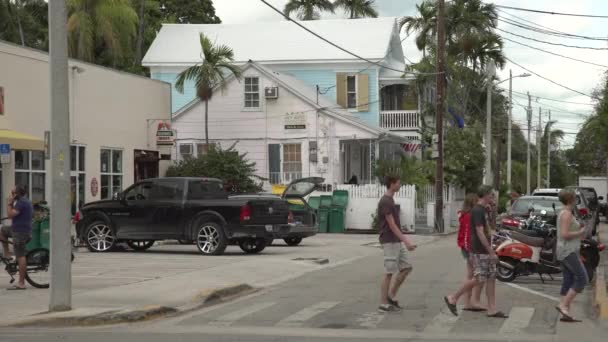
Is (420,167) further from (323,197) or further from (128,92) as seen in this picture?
(128,92)

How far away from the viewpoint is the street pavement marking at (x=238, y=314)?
39.3 ft

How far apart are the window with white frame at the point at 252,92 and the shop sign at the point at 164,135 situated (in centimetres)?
646

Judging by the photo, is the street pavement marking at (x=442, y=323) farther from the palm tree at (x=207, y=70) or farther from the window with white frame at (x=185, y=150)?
the window with white frame at (x=185, y=150)

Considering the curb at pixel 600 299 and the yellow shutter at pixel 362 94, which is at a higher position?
the yellow shutter at pixel 362 94

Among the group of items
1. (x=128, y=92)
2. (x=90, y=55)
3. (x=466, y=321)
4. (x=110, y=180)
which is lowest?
(x=466, y=321)

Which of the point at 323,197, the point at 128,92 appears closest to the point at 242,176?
the point at 323,197

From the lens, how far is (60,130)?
12.3 metres

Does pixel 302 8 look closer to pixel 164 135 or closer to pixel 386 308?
pixel 164 135

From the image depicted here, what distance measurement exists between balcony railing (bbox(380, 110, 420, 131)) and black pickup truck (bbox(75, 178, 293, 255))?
2240cm

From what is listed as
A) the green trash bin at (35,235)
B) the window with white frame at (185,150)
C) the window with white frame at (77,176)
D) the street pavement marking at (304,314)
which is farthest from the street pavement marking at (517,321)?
the window with white frame at (185,150)

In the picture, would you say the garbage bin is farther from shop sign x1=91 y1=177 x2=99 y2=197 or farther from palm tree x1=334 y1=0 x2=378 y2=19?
palm tree x1=334 y1=0 x2=378 y2=19

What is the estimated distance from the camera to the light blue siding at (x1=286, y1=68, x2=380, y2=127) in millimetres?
43406

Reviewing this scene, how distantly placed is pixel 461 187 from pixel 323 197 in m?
10.2

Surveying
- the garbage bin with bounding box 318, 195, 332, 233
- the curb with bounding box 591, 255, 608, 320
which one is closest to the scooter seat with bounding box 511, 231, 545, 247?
the curb with bounding box 591, 255, 608, 320
